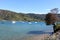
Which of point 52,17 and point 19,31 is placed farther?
point 19,31

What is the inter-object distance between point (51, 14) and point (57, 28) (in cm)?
358

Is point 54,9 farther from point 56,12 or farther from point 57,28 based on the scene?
point 57,28

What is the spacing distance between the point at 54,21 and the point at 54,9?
2.82m

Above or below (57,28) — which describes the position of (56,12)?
above

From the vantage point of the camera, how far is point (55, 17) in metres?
44.1

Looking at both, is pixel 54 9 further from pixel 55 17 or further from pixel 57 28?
pixel 57 28

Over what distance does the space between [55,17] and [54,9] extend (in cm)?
197

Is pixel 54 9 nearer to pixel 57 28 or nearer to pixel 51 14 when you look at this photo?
pixel 51 14

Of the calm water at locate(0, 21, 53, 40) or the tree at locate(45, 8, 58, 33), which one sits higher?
the tree at locate(45, 8, 58, 33)

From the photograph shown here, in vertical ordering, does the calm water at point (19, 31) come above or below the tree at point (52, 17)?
below

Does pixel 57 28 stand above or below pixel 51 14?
below

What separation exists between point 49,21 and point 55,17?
5.34 ft

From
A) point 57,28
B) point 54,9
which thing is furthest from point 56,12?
point 57,28

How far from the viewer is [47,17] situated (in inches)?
1775
